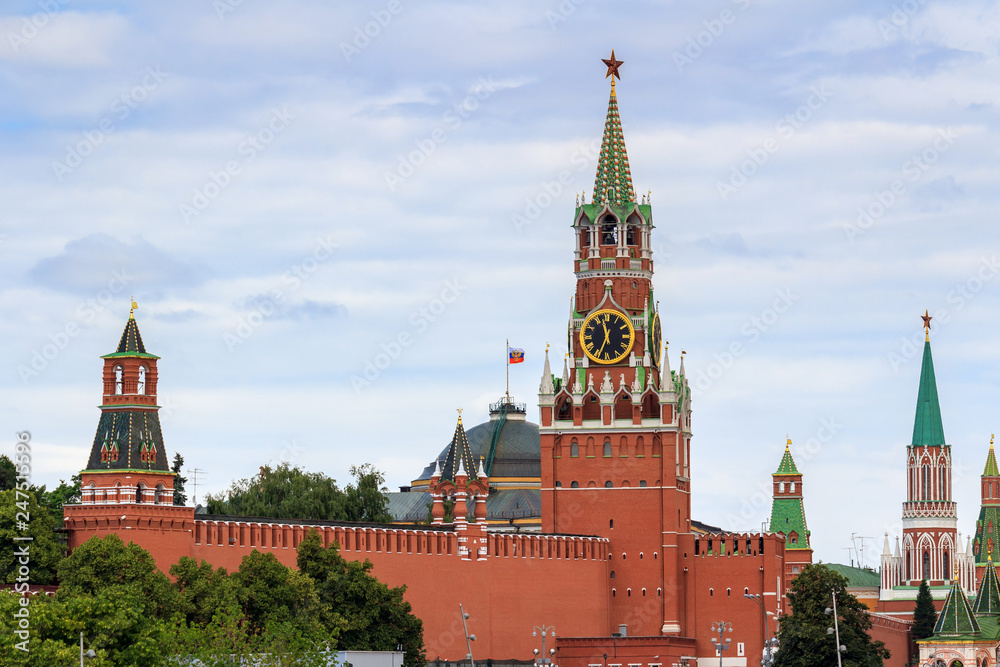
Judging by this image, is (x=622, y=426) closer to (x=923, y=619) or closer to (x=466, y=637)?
(x=466, y=637)

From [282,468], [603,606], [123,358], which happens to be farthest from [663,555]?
[123,358]

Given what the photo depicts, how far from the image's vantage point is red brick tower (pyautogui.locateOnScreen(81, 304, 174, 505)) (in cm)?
10969

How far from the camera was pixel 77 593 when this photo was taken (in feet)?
333

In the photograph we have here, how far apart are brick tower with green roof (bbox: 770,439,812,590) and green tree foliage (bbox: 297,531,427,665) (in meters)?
72.1

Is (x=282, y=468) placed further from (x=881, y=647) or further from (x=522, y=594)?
(x=881, y=647)

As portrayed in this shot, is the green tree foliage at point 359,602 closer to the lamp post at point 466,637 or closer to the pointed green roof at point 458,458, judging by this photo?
the lamp post at point 466,637

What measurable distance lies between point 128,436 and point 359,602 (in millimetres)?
14727

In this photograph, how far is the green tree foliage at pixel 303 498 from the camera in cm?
14850

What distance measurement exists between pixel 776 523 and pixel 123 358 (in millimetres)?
87031

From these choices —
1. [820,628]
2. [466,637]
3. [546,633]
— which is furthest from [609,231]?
[466,637]

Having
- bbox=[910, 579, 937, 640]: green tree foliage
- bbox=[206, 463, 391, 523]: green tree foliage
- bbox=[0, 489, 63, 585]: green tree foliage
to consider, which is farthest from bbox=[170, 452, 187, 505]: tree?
bbox=[910, 579, 937, 640]: green tree foliage

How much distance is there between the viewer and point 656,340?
481 feet

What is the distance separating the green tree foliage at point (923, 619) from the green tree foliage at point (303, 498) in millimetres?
44644

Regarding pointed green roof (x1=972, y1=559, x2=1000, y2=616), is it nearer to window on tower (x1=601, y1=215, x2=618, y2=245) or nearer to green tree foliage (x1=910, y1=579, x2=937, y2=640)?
green tree foliage (x1=910, y1=579, x2=937, y2=640)
